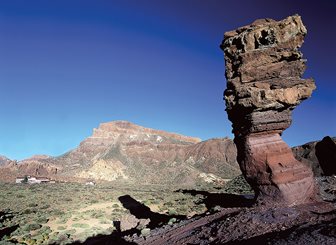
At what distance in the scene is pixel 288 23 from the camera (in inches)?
486

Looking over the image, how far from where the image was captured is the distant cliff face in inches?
3167

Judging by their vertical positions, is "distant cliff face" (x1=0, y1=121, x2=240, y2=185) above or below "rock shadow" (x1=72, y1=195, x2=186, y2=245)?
above

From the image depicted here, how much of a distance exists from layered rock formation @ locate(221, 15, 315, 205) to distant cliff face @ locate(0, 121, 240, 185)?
5612 centimetres

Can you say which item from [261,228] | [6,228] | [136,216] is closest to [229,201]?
[136,216]

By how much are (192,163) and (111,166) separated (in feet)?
83.6

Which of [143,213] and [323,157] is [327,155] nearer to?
[323,157]

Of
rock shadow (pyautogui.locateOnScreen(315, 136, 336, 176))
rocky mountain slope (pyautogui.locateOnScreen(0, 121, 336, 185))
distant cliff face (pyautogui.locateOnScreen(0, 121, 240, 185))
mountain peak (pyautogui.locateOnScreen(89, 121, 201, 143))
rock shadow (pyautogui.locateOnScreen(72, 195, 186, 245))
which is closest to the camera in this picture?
rock shadow (pyautogui.locateOnScreen(72, 195, 186, 245))

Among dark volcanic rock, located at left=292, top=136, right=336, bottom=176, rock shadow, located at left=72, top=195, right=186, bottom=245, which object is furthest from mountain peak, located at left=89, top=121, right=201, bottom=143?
rock shadow, located at left=72, top=195, right=186, bottom=245

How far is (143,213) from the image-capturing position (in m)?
25.2

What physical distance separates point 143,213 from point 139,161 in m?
74.0

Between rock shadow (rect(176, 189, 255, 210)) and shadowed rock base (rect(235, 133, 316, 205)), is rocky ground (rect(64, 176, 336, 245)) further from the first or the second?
rock shadow (rect(176, 189, 255, 210))

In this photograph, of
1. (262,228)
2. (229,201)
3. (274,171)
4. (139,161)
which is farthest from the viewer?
(139,161)

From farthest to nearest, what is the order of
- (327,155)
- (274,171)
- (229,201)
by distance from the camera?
1. (327,155)
2. (229,201)
3. (274,171)

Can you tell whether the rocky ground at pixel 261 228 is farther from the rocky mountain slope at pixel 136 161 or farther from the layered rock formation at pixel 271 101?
the rocky mountain slope at pixel 136 161
